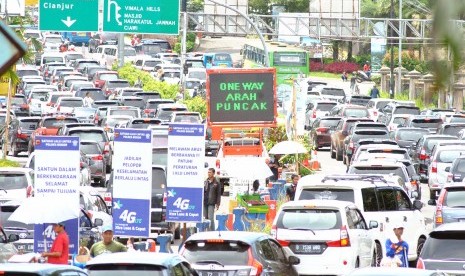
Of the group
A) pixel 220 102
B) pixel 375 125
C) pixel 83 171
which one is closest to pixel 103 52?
pixel 375 125

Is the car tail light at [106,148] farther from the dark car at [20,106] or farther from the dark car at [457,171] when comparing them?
the dark car at [20,106]

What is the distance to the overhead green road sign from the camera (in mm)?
48375

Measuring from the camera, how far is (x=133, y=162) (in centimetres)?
2088

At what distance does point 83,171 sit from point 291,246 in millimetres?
15167

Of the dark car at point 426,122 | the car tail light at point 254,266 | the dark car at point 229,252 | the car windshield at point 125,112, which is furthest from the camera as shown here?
the car windshield at point 125,112

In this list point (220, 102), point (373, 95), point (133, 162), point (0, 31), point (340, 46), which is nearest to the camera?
point (0, 31)

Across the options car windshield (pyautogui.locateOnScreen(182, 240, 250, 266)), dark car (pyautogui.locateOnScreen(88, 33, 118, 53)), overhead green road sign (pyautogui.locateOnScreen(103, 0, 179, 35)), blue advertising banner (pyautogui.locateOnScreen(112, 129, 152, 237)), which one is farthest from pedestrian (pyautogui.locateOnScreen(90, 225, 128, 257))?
dark car (pyautogui.locateOnScreen(88, 33, 118, 53))

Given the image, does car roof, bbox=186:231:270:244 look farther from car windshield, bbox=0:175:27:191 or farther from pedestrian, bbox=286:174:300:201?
car windshield, bbox=0:175:27:191

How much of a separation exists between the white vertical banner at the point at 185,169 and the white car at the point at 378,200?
5.50 ft

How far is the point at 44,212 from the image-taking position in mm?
18750

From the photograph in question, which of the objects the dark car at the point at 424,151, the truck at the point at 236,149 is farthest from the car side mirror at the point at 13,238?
the dark car at the point at 424,151

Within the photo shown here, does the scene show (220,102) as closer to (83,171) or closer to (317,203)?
(83,171)

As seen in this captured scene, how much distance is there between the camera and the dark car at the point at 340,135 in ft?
161

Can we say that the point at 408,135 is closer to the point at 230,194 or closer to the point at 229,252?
the point at 230,194
